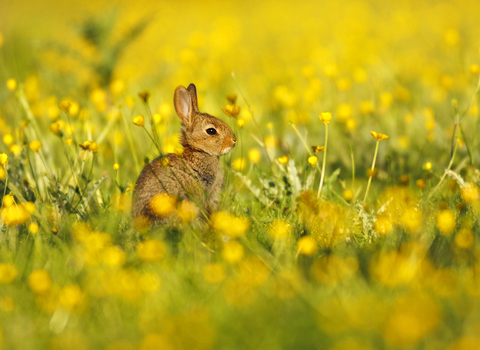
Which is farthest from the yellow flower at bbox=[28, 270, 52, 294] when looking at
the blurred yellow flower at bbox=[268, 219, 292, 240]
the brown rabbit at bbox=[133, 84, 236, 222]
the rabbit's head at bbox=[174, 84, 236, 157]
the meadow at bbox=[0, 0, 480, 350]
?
the rabbit's head at bbox=[174, 84, 236, 157]

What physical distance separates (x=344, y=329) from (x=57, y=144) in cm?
366

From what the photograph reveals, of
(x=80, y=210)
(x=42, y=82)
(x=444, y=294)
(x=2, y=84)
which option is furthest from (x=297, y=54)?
(x=444, y=294)

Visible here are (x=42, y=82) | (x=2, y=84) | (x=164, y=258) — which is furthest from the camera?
(x=42, y=82)

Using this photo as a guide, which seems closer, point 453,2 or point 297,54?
point 297,54

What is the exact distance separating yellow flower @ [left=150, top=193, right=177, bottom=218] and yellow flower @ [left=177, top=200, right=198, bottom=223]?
55mm

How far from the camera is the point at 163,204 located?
273 centimetres

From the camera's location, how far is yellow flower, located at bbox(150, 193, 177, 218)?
2.73 m

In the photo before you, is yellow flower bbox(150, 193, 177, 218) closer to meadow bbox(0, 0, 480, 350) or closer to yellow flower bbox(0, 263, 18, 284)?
meadow bbox(0, 0, 480, 350)

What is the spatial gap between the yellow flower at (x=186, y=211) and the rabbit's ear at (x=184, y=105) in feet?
2.60

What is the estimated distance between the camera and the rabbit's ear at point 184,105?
3.55 meters

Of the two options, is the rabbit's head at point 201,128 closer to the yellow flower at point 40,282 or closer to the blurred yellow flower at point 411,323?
the yellow flower at point 40,282

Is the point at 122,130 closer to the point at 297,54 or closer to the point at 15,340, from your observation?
the point at 15,340

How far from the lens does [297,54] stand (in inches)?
344

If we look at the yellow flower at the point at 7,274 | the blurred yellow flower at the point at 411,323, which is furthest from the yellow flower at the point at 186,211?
the blurred yellow flower at the point at 411,323
